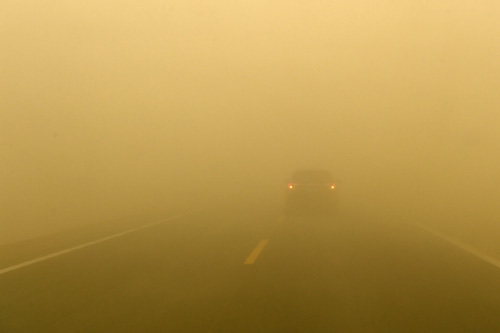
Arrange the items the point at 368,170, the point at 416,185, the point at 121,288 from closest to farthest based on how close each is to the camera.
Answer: the point at 121,288, the point at 416,185, the point at 368,170

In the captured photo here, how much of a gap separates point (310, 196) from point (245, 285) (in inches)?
569

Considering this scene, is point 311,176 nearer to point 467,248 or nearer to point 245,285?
point 467,248

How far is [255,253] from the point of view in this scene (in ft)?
38.3

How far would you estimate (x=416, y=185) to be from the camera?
4594 centimetres

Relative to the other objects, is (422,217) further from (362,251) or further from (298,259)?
(298,259)

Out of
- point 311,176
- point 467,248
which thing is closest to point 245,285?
point 467,248

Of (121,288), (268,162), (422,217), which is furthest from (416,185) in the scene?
(268,162)

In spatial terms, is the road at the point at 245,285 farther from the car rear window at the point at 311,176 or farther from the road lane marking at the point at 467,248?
the car rear window at the point at 311,176

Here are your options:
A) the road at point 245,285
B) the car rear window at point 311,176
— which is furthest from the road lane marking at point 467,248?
the car rear window at point 311,176

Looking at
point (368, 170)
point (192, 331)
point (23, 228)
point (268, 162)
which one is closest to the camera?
point (192, 331)

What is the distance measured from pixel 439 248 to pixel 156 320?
27.8 ft

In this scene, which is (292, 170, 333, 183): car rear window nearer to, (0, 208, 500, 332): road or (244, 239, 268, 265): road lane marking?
(0, 208, 500, 332): road

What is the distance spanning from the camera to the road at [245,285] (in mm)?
6383

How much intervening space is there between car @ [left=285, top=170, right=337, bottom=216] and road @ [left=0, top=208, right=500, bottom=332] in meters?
7.99
